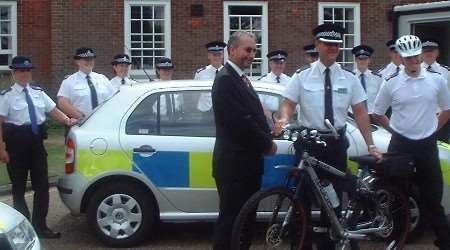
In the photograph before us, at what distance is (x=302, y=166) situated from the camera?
589 cm

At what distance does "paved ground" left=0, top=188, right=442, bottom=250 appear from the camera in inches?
293

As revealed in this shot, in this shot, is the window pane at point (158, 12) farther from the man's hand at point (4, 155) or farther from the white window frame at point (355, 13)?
the man's hand at point (4, 155)

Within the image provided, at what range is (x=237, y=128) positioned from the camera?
222 inches

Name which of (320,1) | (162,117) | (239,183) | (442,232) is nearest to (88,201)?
(162,117)

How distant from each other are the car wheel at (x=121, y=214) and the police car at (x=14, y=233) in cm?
191

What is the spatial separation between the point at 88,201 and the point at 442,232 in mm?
3296

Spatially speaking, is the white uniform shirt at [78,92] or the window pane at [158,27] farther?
the window pane at [158,27]

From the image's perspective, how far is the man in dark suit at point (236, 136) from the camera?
18.4 feet

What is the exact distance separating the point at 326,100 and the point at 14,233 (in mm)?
2588

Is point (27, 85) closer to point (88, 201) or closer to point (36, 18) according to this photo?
point (88, 201)

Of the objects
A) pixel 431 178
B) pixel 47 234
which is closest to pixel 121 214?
pixel 47 234

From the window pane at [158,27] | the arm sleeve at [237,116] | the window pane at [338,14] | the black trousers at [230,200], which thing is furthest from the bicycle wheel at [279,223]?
the window pane at [338,14]

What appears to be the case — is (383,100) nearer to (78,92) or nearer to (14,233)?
(14,233)

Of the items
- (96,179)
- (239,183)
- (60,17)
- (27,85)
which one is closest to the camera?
(239,183)
